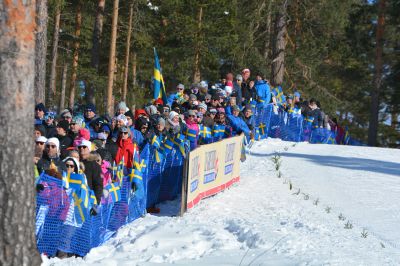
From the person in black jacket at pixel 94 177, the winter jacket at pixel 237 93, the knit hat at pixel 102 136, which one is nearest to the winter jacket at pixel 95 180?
the person in black jacket at pixel 94 177

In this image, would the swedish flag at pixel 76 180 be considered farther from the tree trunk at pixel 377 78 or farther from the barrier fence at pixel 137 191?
the tree trunk at pixel 377 78

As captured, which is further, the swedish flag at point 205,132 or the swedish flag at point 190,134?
the swedish flag at point 205,132

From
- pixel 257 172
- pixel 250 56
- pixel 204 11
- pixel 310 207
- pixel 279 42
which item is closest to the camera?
pixel 310 207

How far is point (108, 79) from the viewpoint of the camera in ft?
89.5

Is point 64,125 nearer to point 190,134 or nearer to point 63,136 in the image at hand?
point 63,136

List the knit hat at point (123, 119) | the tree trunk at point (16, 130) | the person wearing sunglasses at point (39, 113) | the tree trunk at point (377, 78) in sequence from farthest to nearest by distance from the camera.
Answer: the tree trunk at point (377, 78) → the person wearing sunglasses at point (39, 113) → the knit hat at point (123, 119) → the tree trunk at point (16, 130)

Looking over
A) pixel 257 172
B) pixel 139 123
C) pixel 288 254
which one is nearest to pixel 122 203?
pixel 139 123

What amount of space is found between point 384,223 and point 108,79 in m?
18.5

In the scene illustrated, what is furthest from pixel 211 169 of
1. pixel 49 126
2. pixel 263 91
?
pixel 263 91

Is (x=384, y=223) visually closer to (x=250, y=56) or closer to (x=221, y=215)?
(x=221, y=215)

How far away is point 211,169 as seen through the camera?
11977 millimetres

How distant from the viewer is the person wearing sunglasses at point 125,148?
10711 millimetres

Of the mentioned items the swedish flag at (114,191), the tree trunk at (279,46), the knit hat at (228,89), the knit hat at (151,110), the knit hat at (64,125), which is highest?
the tree trunk at (279,46)

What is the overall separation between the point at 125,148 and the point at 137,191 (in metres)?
0.67
